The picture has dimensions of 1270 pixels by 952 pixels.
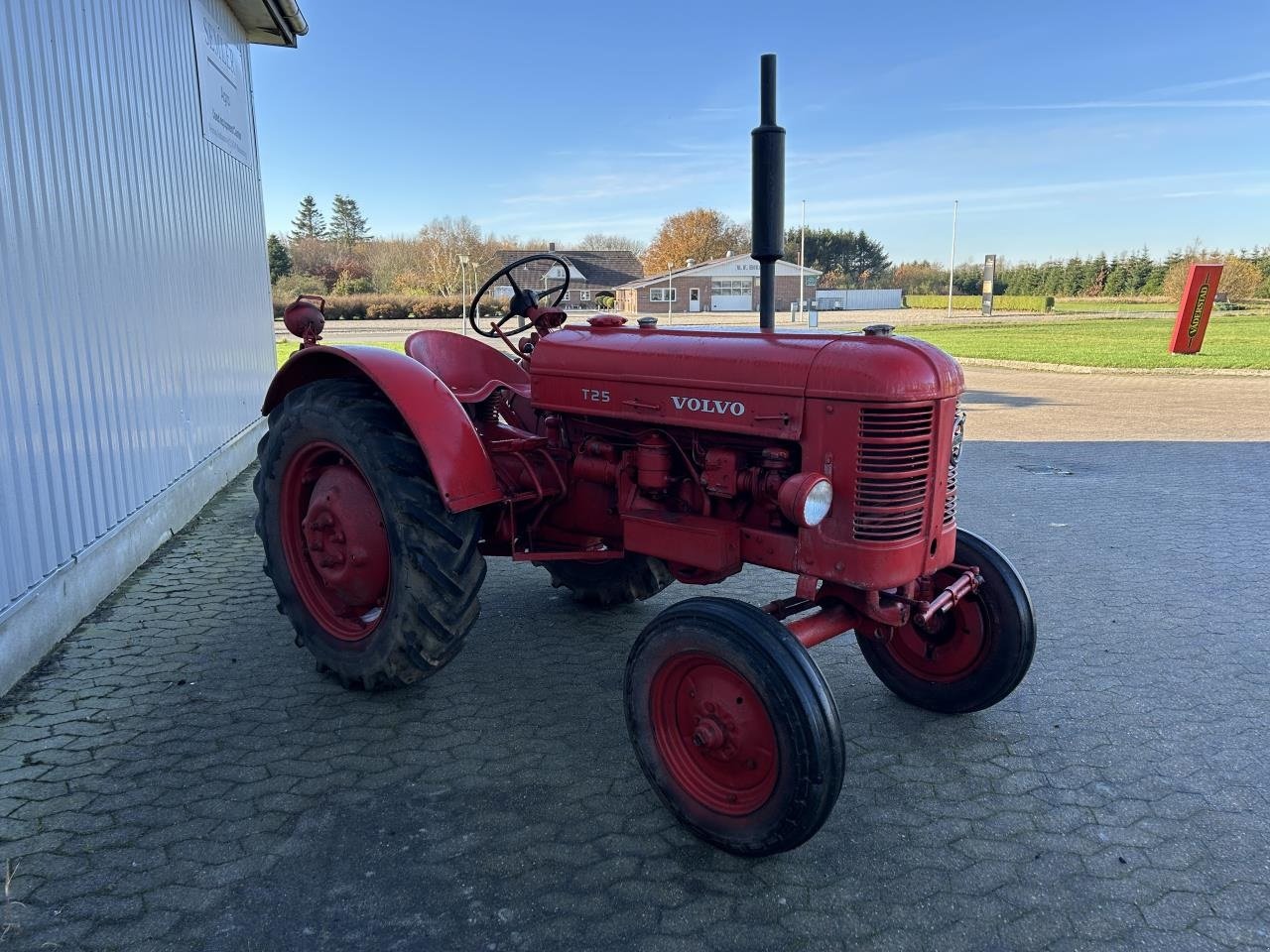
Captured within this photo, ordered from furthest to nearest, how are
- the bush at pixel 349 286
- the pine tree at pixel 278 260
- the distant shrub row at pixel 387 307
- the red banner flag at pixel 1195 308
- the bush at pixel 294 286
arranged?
1. the bush at pixel 349 286
2. the pine tree at pixel 278 260
3. the bush at pixel 294 286
4. the distant shrub row at pixel 387 307
5. the red banner flag at pixel 1195 308

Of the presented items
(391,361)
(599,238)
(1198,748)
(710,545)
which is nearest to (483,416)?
(391,361)

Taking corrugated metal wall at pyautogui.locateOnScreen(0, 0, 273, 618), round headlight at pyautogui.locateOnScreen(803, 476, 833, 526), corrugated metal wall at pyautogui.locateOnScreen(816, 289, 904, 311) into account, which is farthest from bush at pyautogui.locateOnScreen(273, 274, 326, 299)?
round headlight at pyautogui.locateOnScreen(803, 476, 833, 526)

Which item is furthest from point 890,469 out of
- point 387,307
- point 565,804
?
point 387,307

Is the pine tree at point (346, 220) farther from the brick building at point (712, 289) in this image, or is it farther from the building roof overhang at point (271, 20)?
the building roof overhang at point (271, 20)

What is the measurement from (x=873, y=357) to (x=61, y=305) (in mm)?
3795

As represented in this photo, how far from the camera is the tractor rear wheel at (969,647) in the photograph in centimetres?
308

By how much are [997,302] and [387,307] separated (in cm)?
3667

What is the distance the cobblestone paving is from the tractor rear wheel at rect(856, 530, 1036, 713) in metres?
0.12

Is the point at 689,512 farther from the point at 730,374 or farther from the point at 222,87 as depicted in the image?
the point at 222,87

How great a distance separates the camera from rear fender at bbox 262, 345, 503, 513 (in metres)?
3.05

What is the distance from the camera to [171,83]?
632 cm

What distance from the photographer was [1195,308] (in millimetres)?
17578

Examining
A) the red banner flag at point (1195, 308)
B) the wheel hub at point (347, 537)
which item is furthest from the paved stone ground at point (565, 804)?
the red banner flag at point (1195, 308)

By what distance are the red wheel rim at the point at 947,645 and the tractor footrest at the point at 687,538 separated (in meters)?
0.79
